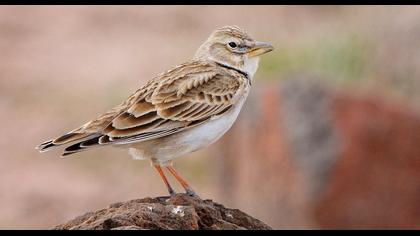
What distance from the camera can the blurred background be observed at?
15.6 m

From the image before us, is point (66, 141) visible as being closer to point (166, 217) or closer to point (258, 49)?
point (166, 217)

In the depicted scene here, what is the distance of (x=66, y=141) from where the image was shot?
388 inches

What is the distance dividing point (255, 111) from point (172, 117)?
6.64m

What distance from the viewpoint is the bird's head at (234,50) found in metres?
11.5

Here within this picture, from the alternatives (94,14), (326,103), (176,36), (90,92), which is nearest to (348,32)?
(326,103)

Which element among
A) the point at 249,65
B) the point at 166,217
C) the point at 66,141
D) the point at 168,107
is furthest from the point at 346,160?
the point at 166,217

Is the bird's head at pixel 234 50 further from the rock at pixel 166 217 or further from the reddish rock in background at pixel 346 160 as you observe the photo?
the reddish rock in background at pixel 346 160

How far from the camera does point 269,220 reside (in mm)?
16422

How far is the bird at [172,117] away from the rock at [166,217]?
42.2 inches

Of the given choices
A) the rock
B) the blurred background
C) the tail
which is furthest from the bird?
the blurred background

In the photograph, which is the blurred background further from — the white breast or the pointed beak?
the pointed beak

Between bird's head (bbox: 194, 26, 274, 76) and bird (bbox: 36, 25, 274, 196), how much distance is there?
15 millimetres

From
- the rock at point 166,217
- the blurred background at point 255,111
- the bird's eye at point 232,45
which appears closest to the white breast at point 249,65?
the bird's eye at point 232,45

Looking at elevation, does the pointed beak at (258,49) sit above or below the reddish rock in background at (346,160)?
below
